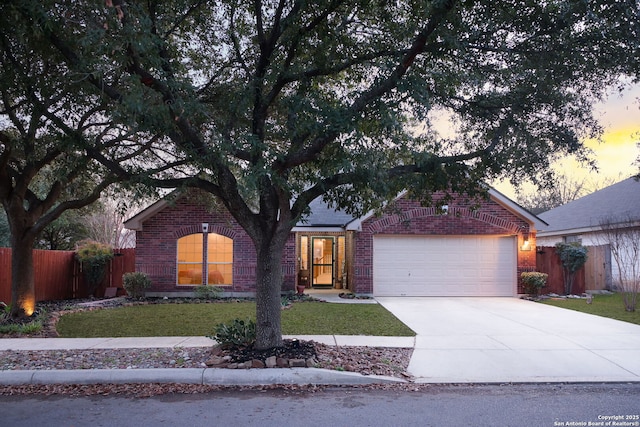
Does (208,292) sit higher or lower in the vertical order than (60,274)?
lower

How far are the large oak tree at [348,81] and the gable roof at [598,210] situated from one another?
39.5ft

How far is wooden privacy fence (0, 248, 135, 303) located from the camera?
14.7 meters

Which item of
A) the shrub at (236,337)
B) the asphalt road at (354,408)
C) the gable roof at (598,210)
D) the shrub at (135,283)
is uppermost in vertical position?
the gable roof at (598,210)

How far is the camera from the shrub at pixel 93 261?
18188 mm

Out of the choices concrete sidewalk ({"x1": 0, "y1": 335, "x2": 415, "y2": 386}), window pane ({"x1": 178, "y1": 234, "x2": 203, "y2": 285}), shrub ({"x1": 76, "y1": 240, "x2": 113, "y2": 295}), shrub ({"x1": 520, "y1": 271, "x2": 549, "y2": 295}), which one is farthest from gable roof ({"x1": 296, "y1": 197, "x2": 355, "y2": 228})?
concrete sidewalk ({"x1": 0, "y1": 335, "x2": 415, "y2": 386})

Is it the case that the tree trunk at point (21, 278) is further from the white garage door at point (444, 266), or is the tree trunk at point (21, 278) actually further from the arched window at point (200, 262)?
the white garage door at point (444, 266)

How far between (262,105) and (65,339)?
5900mm

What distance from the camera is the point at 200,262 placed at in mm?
17625

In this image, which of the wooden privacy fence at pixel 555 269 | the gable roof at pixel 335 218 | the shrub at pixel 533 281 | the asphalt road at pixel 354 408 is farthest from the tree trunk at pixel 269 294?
the wooden privacy fence at pixel 555 269

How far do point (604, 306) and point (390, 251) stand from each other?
685cm

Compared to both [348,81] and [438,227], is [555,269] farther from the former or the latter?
[348,81]

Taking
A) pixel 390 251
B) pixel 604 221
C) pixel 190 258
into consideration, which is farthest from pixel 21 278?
pixel 604 221

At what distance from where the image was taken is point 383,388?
21.6ft

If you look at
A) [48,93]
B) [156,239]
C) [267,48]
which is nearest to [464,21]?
[267,48]
